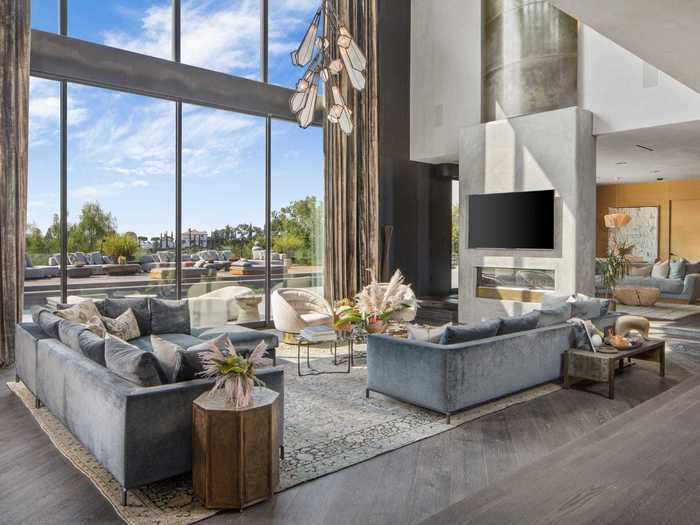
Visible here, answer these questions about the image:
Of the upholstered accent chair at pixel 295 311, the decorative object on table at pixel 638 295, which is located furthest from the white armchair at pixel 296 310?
the decorative object on table at pixel 638 295

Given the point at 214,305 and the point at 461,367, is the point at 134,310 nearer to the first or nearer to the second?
the point at 214,305

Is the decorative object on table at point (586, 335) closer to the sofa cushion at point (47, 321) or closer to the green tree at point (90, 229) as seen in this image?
the sofa cushion at point (47, 321)

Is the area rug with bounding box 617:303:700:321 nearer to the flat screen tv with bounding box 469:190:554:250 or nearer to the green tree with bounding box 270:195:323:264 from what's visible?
the flat screen tv with bounding box 469:190:554:250

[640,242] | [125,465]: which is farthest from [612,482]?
[640,242]

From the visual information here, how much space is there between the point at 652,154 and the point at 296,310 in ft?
21.1

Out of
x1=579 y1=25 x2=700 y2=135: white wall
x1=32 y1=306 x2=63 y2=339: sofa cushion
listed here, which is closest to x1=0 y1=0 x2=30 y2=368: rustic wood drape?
x1=32 y1=306 x2=63 y2=339: sofa cushion

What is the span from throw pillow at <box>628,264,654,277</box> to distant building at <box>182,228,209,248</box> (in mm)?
8674

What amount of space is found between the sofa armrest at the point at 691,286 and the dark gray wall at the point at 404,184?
464 centimetres

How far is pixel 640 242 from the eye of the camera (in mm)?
13633

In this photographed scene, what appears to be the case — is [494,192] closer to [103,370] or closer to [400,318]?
[400,318]

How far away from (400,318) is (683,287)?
6.57 meters

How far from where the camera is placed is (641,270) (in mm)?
11133

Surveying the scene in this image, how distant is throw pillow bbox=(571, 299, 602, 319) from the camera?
525 centimetres

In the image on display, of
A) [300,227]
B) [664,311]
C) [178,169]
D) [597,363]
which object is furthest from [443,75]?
[597,363]
